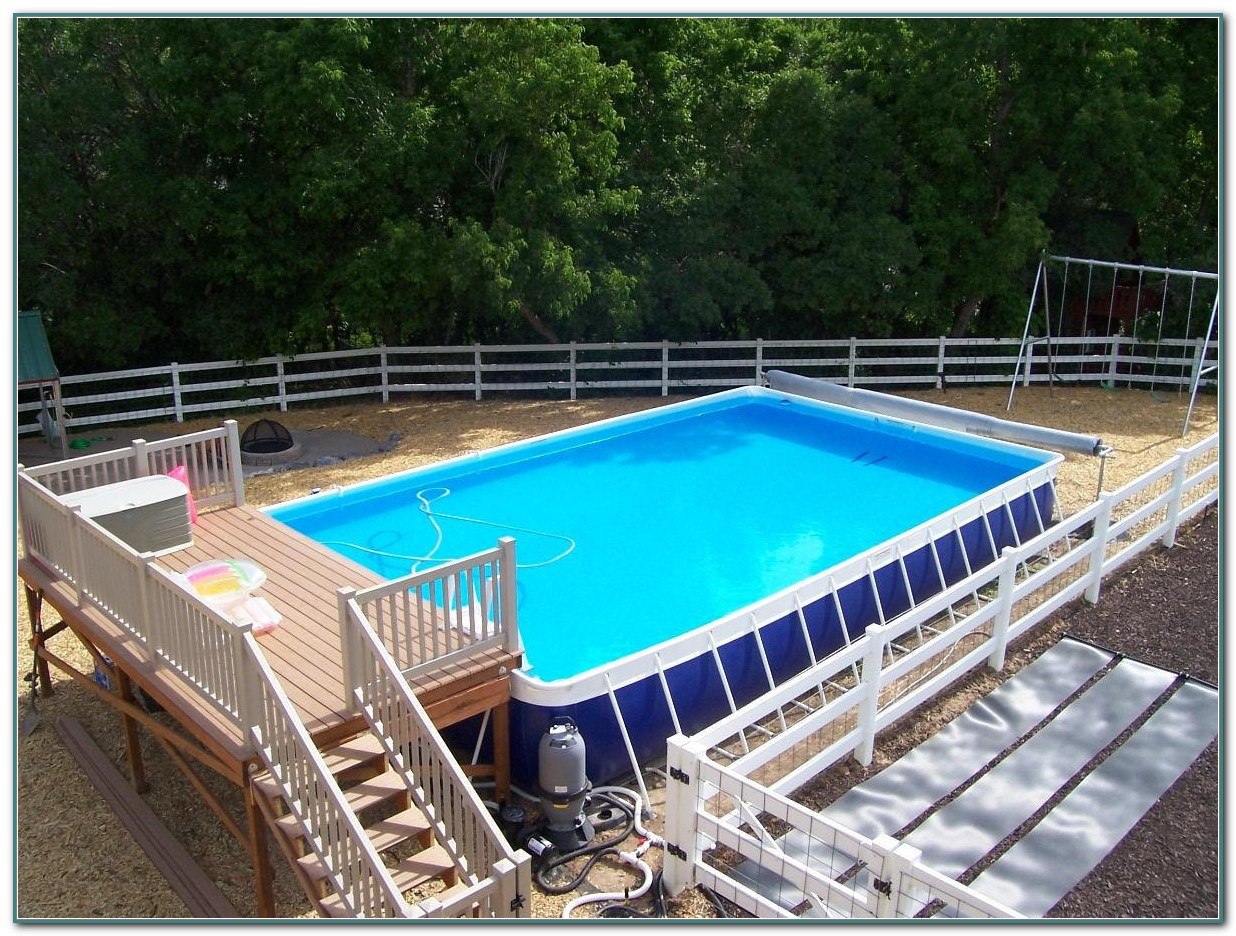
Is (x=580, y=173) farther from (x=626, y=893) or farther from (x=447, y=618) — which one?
(x=626, y=893)

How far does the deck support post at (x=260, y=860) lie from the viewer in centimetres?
573

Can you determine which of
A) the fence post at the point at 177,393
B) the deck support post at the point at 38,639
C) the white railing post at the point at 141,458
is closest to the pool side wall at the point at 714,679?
the white railing post at the point at 141,458

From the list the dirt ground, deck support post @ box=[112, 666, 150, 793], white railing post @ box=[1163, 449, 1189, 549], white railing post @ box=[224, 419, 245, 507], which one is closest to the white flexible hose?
the dirt ground

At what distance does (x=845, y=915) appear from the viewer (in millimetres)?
5273

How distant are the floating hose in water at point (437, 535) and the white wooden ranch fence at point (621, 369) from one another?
5152mm

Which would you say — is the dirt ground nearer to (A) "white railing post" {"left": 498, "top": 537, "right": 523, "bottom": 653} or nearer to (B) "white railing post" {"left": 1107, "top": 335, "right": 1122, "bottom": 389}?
(A) "white railing post" {"left": 498, "top": 537, "right": 523, "bottom": 653}

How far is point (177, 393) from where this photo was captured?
48.1ft

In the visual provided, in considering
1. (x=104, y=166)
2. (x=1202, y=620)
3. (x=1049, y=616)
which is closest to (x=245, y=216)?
(x=104, y=166)

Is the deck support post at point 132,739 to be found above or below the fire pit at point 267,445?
below

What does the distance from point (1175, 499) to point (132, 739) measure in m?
9.68

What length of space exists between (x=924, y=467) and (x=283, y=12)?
812 centimetres

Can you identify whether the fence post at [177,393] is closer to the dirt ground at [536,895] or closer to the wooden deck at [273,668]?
the dirt ground at [536,895]

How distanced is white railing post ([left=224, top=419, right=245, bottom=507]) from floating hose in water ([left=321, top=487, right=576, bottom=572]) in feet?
2.87

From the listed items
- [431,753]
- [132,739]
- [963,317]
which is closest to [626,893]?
[431,753]
